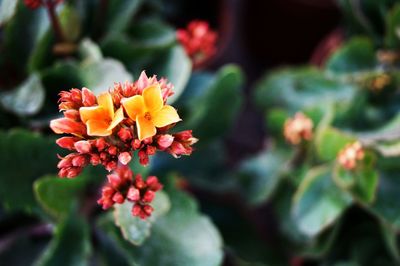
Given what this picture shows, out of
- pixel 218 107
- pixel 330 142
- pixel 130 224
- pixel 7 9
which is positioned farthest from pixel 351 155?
pixel 7 9

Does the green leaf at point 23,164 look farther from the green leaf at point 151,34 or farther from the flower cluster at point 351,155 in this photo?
the flower cluster at point 351,155

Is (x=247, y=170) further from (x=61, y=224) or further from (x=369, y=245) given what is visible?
(x=61, y=224)

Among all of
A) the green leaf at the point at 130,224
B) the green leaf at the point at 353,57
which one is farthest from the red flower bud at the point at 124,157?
the green leaf at the point at 353,57

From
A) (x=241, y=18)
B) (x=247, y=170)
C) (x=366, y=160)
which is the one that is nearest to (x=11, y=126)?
(x=247, y=170)

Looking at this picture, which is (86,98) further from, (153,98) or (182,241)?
(182,241)

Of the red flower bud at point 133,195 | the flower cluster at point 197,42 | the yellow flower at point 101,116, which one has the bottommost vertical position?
the red flower bud at point 133,195
